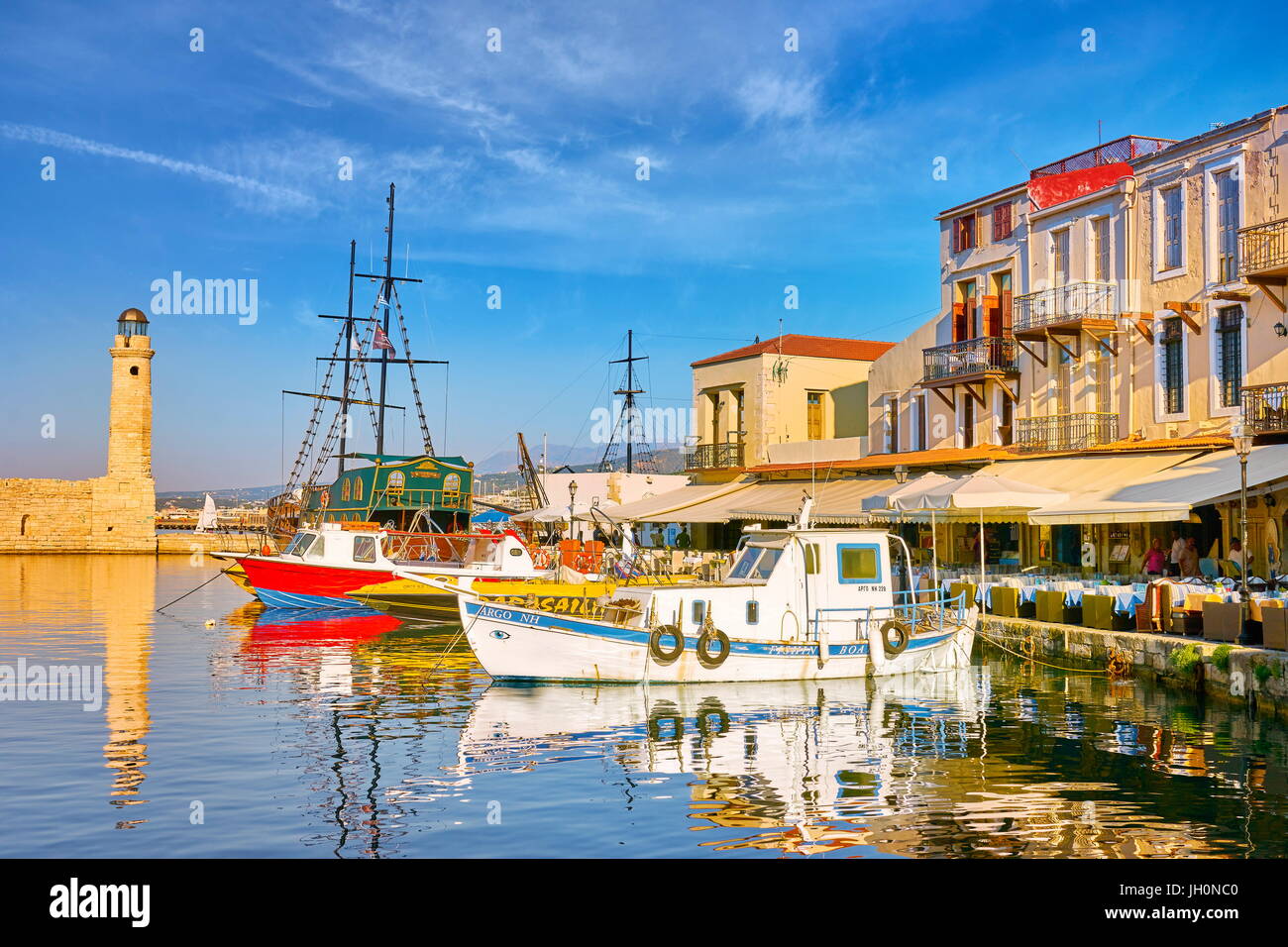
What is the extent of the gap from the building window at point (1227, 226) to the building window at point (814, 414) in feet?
69.2

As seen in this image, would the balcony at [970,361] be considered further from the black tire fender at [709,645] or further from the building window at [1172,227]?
the black tire fender at [709,645]

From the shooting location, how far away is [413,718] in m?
17.0

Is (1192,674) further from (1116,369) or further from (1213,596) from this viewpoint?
(1116,369)

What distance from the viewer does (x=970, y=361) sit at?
33.6m

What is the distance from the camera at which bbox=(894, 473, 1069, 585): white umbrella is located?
23484mm

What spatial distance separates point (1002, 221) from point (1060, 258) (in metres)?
3.24

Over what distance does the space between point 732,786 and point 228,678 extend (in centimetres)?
1248

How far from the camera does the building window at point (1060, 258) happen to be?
30.7 m

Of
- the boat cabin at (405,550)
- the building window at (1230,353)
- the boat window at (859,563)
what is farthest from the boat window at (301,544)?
the building window at (1230,353)

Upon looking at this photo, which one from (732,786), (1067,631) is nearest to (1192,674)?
(1067,631)

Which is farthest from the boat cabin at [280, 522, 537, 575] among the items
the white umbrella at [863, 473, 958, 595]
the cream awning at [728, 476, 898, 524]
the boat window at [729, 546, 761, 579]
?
the boat window at [729, 546, 761, 579]

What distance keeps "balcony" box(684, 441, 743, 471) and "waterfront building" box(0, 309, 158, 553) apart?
50.9 metres
